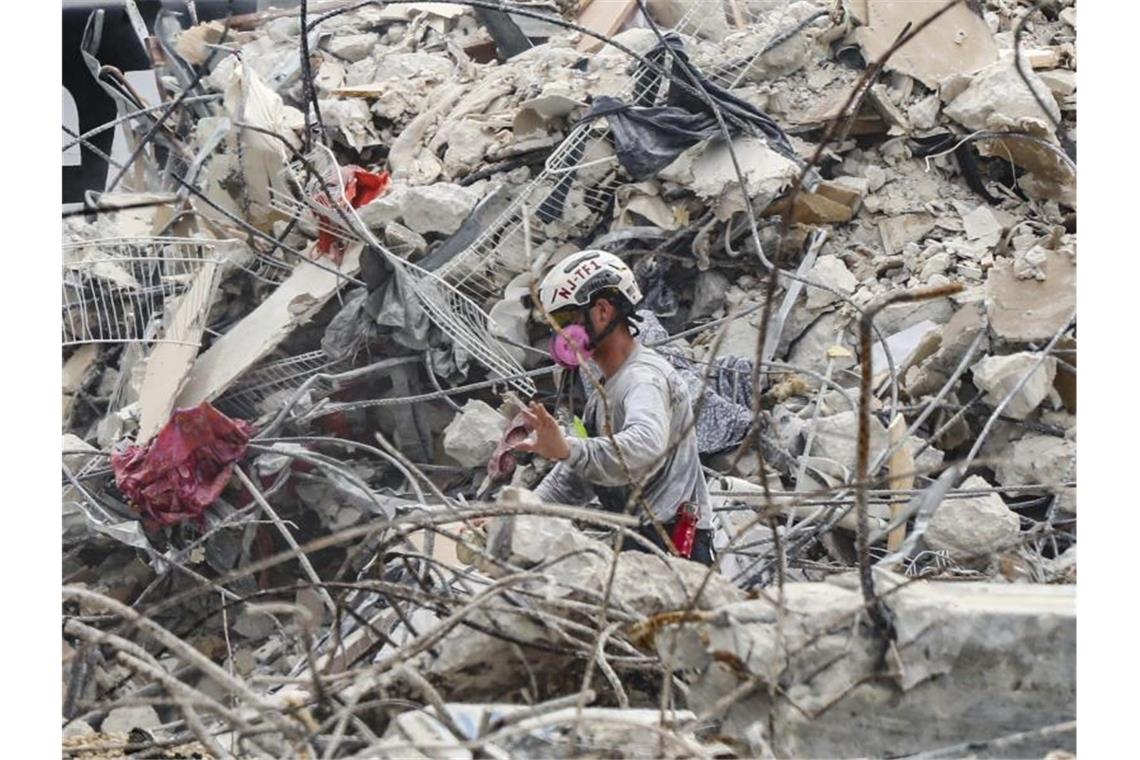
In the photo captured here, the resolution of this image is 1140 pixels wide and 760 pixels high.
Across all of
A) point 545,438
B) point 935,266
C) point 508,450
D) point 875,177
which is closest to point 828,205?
point 875,177

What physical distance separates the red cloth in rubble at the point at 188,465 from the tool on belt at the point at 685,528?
220 cm

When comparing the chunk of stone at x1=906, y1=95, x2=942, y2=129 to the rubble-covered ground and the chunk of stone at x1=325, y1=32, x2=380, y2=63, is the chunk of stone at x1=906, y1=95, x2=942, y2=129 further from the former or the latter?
the chunk of stone at x1=325, y1=32, x2=380, y2=63

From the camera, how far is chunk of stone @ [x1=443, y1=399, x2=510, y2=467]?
542 cm

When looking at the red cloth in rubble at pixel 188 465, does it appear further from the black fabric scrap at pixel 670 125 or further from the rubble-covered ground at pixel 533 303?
the black fabric scrap at pixel 670 125

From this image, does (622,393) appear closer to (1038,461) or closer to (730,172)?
(1038,461)

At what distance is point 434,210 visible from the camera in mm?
5809

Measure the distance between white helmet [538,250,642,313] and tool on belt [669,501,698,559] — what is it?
0.57 meters

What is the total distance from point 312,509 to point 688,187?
6.82 feet

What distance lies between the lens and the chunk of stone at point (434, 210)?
5.81 meters

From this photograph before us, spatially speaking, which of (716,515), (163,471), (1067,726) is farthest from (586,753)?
(163,471)

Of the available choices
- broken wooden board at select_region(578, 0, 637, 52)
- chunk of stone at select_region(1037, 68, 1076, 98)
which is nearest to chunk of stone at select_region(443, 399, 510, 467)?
broken wooden board at select_region(578, 0, 637, 52)

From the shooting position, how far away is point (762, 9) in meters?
7.53

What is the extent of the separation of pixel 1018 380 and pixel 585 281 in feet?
6.01

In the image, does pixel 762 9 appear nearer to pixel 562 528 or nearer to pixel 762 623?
pixel 562 528
